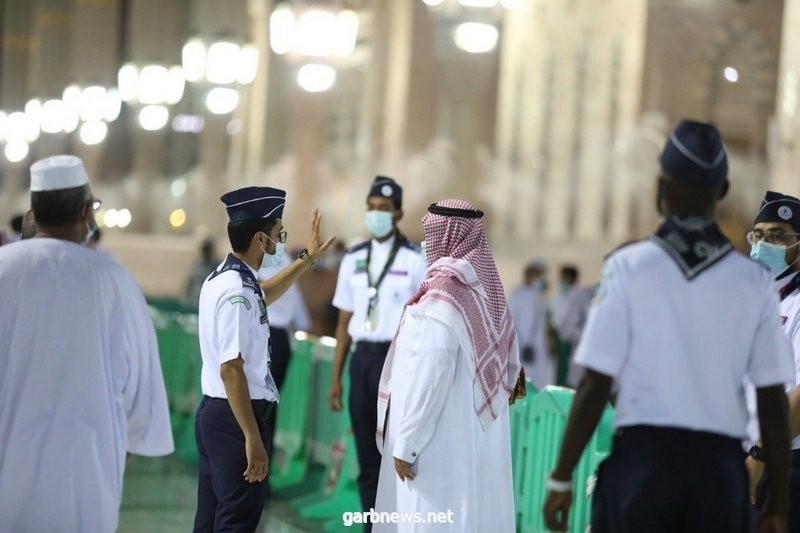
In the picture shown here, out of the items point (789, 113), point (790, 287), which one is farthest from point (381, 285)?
point (789, 113)

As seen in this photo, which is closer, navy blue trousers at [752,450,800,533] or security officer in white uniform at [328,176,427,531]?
navy blue trousers at [752,450,800,533]

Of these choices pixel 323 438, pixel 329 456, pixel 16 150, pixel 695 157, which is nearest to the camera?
pixel 695 157

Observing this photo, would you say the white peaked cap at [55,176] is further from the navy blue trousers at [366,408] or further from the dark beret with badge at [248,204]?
the navy blue trousers at [366,408]

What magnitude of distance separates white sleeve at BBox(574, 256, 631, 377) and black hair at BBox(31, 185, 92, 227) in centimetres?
156

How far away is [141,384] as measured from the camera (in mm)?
4023

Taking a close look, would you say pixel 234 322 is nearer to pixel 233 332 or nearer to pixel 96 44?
pixel 233 332

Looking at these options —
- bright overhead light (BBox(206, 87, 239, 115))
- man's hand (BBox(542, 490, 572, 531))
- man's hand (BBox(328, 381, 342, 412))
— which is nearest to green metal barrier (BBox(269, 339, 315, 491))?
man's hand (BBox(328, 381, 342, 412))

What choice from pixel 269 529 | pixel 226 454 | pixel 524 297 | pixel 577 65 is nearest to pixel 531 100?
pixel 577 65

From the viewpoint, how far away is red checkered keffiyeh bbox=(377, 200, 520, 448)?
4.69 m

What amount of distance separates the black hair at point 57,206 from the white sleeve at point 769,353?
1.95 meters

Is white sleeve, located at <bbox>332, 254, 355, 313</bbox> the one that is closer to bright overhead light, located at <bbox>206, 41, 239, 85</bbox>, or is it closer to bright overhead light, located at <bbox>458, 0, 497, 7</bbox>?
bright overhead light, located at <bbox>458, 0, 497, 7</bbox>

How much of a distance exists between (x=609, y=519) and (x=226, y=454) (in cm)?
175

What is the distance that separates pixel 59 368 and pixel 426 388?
127cm

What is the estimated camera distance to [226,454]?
15.6 ft
